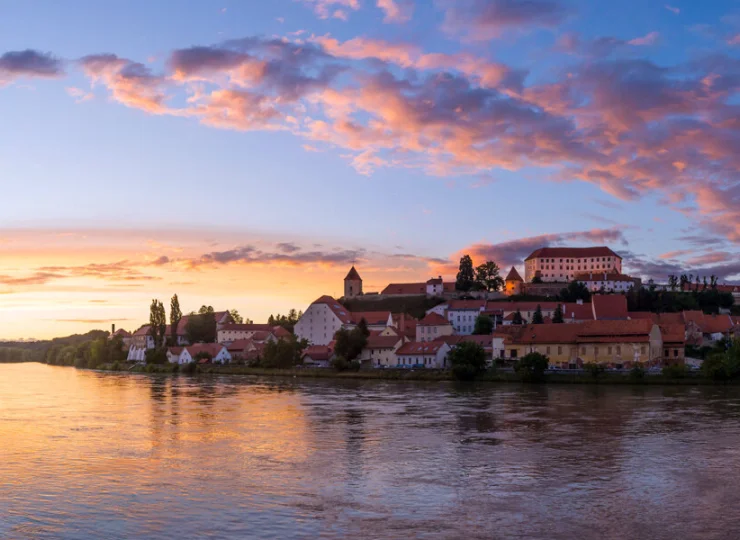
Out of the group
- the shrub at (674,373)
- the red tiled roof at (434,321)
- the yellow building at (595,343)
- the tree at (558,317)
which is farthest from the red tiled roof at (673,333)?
the red tiled roof at (434,321)

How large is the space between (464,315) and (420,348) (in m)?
28.4

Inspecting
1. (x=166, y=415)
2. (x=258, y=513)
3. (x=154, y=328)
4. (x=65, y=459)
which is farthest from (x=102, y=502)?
(x=154, y=328)

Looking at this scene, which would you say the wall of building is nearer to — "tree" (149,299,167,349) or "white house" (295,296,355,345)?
"white house" (295,296,355,345)

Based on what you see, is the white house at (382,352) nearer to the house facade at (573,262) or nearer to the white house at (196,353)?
the white house at (196,353)

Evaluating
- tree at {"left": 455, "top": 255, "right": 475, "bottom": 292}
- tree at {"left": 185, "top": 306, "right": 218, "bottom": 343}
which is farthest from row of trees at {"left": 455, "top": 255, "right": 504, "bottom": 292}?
tree at {"left": 185, "top": 306, "right": 218, "bottom": 343}

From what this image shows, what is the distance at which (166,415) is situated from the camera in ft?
111

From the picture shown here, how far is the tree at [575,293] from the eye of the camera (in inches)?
3974

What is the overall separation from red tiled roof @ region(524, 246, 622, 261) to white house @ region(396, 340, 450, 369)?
53.4 metres

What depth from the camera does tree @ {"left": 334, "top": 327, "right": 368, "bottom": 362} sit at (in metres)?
71.2

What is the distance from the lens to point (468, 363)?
194 feet

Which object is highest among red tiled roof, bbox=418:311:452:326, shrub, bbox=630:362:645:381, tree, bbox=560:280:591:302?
tree, bbox=560:280:591:302

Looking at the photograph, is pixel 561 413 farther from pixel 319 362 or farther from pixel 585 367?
pixel 319 362

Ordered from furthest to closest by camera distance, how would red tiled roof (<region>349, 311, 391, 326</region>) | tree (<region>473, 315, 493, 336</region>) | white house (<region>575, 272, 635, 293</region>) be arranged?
1. white house (<region>575, 272, 635, 293</region>)
2. red tiled roof (<region>349, 311, 391, 326</region>)
3. tree (<region>473, 315, 493, 336</region>)

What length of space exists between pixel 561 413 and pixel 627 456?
11620 mm
